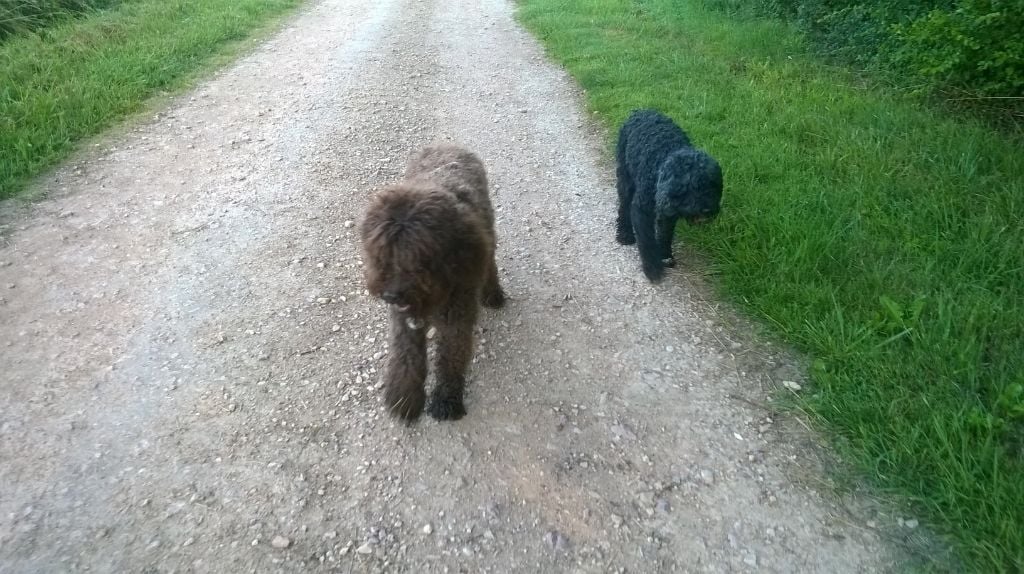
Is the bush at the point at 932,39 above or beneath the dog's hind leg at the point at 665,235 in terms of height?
above

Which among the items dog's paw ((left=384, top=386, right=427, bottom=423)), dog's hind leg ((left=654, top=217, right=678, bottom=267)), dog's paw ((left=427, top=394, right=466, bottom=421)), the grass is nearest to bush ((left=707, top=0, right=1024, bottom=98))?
the grass

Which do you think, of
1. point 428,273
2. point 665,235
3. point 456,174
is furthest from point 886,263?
point 428,273

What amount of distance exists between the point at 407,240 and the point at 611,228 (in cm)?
308

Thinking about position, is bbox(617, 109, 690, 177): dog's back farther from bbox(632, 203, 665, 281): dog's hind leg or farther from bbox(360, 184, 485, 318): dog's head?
bbox(360, 184, 485, 318): dog's head

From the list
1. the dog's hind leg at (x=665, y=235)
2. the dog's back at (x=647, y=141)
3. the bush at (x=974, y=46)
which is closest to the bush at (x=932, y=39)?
the bush at (x=974, y=46)

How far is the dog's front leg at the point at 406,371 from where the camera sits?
3508 millimetres

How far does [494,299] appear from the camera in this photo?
14.8ft

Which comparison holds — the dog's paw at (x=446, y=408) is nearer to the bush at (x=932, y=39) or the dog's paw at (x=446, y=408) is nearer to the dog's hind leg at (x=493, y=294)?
the dog's hind leg at (x=493, y=294)

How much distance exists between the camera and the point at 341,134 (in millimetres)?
7727

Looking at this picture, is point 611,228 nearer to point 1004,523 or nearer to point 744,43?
point 1004,523

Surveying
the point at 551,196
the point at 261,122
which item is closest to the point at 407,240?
the point at 551,196

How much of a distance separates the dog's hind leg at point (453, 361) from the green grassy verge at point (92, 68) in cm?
519

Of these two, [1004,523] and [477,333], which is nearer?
[1004,523]

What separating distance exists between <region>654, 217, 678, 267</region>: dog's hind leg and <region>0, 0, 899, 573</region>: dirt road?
18 cm
